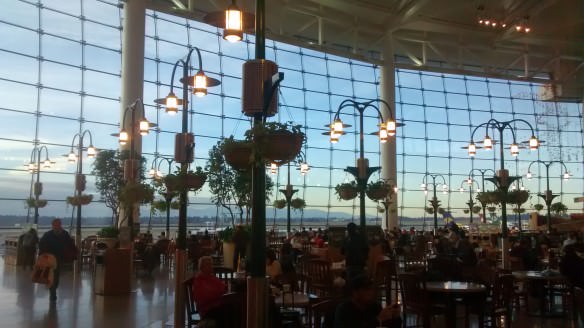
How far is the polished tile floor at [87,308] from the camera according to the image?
7.50m

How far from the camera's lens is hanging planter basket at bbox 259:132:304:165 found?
13.5 ft

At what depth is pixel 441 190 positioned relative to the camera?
2936 cm

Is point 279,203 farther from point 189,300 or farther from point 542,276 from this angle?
point 189,300

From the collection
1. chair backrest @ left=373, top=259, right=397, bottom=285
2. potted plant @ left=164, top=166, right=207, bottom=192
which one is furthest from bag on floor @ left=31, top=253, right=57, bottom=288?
chair backrest @ left=373, top=259, right=397, bottom=285

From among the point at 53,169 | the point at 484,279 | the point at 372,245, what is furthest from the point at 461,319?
the point at 53,169

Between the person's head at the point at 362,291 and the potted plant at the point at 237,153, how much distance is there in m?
1.26

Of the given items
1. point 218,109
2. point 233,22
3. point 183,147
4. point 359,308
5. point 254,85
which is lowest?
point 359,308

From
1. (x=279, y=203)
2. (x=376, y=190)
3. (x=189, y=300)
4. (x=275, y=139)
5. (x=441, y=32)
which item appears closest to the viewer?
(x=275, y=139)

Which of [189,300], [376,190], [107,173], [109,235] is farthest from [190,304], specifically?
[107,173]

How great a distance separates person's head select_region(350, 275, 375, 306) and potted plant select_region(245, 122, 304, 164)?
112 cm

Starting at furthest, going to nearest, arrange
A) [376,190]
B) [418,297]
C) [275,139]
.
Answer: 1. [376,190]
2. [418,297]
3. [275,139]

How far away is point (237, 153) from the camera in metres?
4.45

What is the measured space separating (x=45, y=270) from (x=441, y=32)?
23543 millimetres

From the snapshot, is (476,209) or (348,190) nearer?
(348,190)
